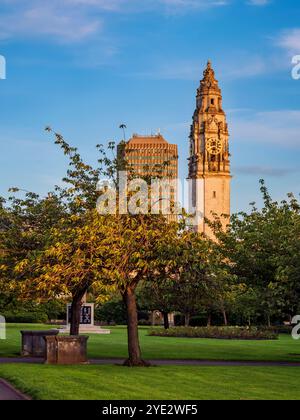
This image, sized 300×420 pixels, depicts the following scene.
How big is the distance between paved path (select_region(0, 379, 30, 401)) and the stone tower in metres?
160

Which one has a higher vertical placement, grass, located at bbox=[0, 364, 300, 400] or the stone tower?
the stone tower

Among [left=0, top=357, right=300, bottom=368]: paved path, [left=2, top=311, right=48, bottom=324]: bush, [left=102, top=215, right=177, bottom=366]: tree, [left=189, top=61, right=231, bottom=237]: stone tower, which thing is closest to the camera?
[left=102, top=215, right=177, bottom=366]: tree

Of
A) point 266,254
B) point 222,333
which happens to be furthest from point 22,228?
point 222,333

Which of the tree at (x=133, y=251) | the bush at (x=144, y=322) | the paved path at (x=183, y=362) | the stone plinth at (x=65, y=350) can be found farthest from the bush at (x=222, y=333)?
the bush at (x=144, y=322)

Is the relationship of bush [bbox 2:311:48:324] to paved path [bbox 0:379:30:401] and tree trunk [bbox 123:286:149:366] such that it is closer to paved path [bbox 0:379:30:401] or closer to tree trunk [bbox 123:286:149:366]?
tree trunk [bbox 123:286:149:366]

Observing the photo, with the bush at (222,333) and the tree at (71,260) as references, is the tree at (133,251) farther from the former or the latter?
the bush at (222,333)

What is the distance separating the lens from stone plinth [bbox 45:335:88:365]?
107 ft

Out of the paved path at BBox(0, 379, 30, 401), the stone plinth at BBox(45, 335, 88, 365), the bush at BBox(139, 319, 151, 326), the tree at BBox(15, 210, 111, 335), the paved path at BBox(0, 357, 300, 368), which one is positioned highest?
the tree at BBox(15, 210, 111, 335)

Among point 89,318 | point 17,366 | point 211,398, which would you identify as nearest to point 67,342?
point 17,366

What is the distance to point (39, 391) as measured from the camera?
22281mm

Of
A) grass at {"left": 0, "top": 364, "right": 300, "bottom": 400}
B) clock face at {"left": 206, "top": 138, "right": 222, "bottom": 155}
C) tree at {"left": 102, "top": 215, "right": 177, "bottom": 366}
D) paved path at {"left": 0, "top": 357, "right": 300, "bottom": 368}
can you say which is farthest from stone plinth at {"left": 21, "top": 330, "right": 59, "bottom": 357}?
clock face at {"left": 206, "top": 138, "right": 222, "bottom": 155}

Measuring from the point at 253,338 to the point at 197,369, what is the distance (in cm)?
3502
